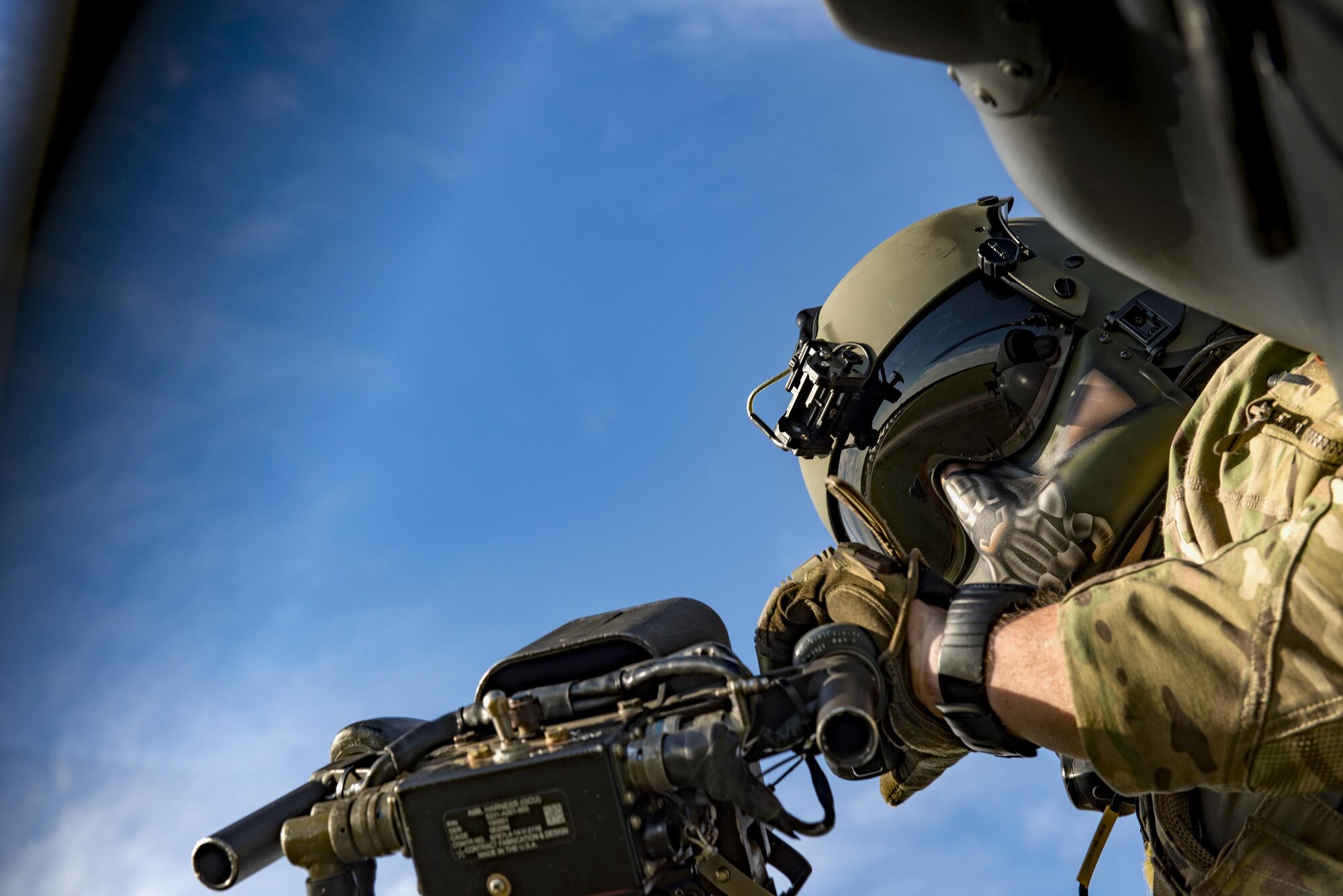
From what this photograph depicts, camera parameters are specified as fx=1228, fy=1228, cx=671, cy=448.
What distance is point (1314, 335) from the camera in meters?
1.43

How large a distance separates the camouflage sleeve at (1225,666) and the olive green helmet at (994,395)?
6.35 ft

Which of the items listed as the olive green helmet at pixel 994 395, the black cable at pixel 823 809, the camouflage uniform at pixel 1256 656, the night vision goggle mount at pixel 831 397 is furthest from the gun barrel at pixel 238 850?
the night vision goggle mount at pixel 831 397

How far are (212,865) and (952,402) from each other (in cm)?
331

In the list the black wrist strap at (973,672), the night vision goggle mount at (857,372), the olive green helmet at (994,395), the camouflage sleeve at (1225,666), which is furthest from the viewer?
the night vision goggle mount at (857,372)

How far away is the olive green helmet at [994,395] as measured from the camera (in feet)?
13.9

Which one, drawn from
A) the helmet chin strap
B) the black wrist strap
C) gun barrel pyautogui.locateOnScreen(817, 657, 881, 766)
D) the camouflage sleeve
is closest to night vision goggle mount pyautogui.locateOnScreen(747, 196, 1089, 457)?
the helmet chin strap

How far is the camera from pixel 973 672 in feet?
8.36

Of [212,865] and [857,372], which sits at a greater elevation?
[857,372]

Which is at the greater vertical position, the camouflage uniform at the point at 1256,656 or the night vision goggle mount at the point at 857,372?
the night vision goggle mount at the point at 857,372

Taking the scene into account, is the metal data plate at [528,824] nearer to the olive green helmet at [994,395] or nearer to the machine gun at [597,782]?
the machine gun at [597,782]

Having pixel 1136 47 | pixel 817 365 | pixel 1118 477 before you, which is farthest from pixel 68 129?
pixel 817 365

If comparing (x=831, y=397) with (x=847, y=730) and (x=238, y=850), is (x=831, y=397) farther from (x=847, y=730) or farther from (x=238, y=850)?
(x=238, y=850)

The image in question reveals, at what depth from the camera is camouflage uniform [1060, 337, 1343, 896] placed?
1.99 m

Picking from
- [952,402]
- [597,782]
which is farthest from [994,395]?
[597,782]
